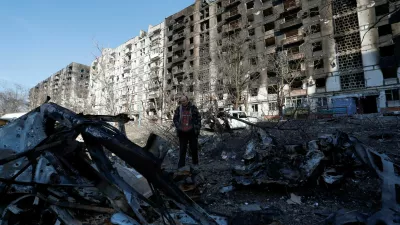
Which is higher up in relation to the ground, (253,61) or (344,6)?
(344,6)

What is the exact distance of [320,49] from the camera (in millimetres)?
24406

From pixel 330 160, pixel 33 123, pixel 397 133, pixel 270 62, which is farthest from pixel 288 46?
pixel 33 123

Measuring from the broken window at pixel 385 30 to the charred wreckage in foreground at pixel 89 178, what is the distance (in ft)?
86.8

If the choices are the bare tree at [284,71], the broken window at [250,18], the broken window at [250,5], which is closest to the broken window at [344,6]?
the bare tree at [284,71]

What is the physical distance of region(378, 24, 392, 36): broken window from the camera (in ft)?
68.6

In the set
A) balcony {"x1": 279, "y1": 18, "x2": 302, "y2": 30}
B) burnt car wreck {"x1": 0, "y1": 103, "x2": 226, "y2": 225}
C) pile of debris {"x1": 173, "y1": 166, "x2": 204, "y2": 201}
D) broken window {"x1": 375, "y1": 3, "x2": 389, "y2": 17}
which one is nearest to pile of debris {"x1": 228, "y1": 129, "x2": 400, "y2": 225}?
pile of debris {"x1": 173, "y1": 166, "x2": 204, "y2": 201}

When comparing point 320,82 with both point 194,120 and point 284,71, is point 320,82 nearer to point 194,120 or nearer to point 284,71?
point 284,71

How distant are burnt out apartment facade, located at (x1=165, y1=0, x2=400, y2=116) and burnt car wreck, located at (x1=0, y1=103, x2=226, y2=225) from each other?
14.6m

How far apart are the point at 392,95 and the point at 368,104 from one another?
6.64 feet

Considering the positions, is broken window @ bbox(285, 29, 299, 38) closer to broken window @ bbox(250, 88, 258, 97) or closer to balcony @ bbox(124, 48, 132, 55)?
broken window @ bbox(250, 88, 258, 97)

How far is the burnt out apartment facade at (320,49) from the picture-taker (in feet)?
68.4

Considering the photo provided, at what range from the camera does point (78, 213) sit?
6.41 feet

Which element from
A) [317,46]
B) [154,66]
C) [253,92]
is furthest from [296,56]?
[154,66]

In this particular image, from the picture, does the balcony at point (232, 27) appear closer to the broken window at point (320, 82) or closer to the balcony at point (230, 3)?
the balcony at point (230, 3)
